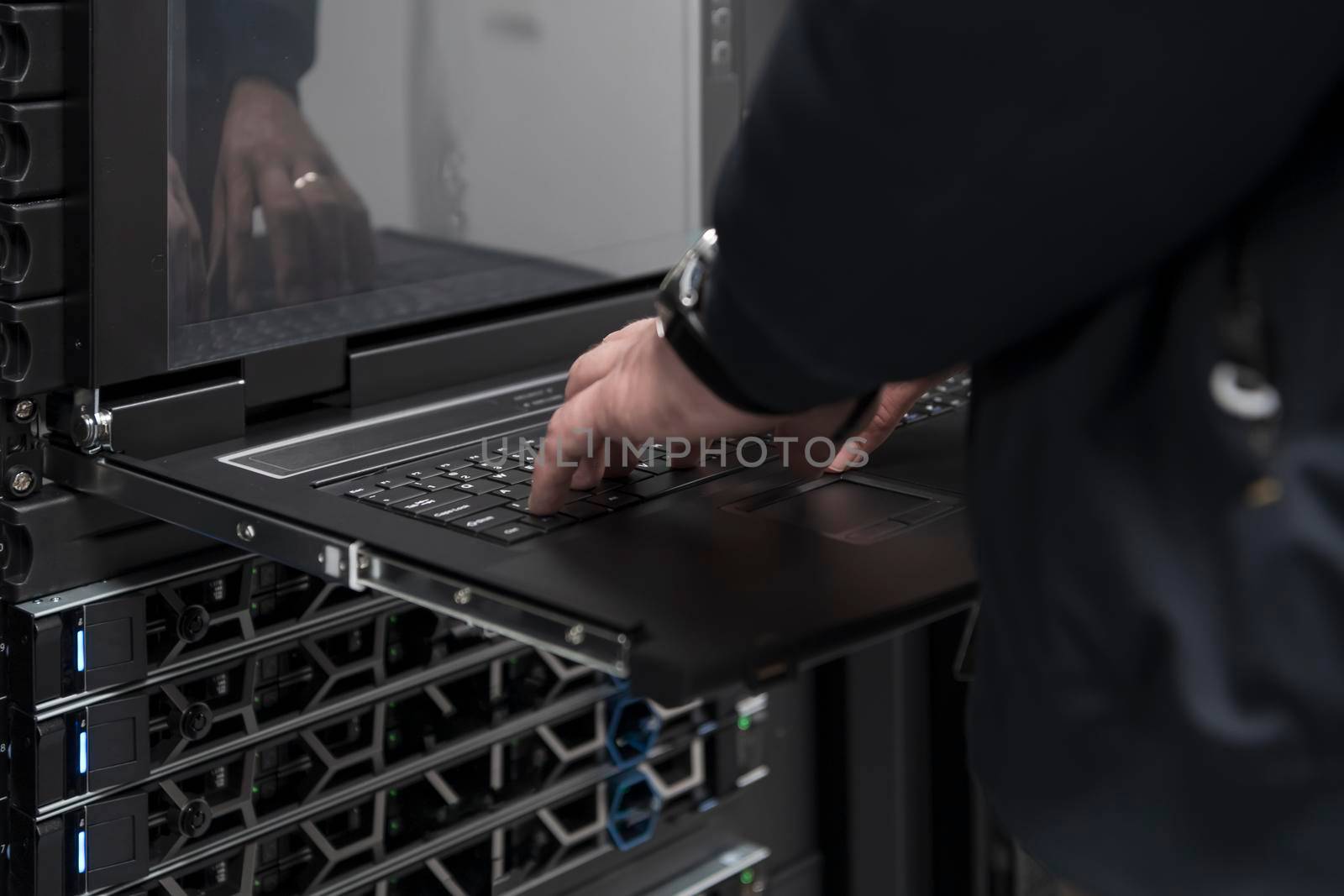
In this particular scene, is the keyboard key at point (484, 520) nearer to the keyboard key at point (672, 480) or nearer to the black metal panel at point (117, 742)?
the keyboard key at point (672, 480)

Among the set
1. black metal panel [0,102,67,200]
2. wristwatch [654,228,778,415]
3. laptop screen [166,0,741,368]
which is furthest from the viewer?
laptop screen [166,0,741,368]

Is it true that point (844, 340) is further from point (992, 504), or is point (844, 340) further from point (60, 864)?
point (60, 864)

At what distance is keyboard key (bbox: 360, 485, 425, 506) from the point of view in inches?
32.1

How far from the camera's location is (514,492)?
0.83 metres

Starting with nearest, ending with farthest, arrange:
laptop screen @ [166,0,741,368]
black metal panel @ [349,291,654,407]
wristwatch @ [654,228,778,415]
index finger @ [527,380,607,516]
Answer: wristwatch @ [654,228,778,415] < index finger @ [527,380,607,516] < laptop screen @ [166,0,741,368] < black metal panel @ [349,291,654,407]

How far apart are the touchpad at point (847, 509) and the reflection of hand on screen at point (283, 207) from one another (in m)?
0.36

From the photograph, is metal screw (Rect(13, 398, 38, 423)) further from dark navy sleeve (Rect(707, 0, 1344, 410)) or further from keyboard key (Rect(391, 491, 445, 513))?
dark navy sleeve (Rect(707, 0, 1344, 410))

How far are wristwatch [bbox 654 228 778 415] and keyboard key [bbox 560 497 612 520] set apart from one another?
17cm

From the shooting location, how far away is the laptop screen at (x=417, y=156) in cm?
93

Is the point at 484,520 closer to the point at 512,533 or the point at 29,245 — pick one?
the point at 512,533

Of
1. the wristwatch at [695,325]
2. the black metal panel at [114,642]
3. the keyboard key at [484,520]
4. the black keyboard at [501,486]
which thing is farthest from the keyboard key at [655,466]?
the black metal panel at [114,642]

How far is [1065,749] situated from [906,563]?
0.23m

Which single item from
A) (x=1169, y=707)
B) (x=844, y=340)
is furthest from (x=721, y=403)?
(x=1169, y=707)

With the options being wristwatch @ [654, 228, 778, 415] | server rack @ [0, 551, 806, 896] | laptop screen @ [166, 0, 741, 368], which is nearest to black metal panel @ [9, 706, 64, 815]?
Answer: server rack @ [0, 551, 806, 896]
